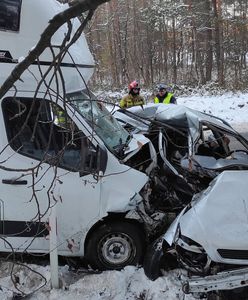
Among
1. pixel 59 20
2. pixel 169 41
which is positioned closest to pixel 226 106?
pixel 169 41

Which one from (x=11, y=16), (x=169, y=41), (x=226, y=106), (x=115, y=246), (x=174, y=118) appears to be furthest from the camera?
(x=169, y=41)

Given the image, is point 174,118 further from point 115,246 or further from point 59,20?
point 59,20

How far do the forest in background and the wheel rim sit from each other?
69.1 ft

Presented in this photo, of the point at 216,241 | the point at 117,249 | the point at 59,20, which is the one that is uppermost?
the point at 59,20

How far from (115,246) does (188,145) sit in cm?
133

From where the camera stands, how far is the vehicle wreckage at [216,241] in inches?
141

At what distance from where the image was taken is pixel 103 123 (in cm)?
495

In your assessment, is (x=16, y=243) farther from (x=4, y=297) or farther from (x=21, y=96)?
(x=21, y=96)

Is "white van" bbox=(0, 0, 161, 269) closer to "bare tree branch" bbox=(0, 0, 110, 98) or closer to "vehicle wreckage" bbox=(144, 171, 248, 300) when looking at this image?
"vehicle wreckage" bbox=(144, 171, 248, 300)

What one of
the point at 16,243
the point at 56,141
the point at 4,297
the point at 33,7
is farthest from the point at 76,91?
the point at 4,297

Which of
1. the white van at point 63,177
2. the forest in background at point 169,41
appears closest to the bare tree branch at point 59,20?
the white van at point 63,177

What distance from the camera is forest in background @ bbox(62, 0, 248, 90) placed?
2734cm

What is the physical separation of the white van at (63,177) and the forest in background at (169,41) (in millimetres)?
21044

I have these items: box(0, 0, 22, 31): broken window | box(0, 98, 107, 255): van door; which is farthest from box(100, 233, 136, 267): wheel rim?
box(0, 0, 22, 31): broken window
